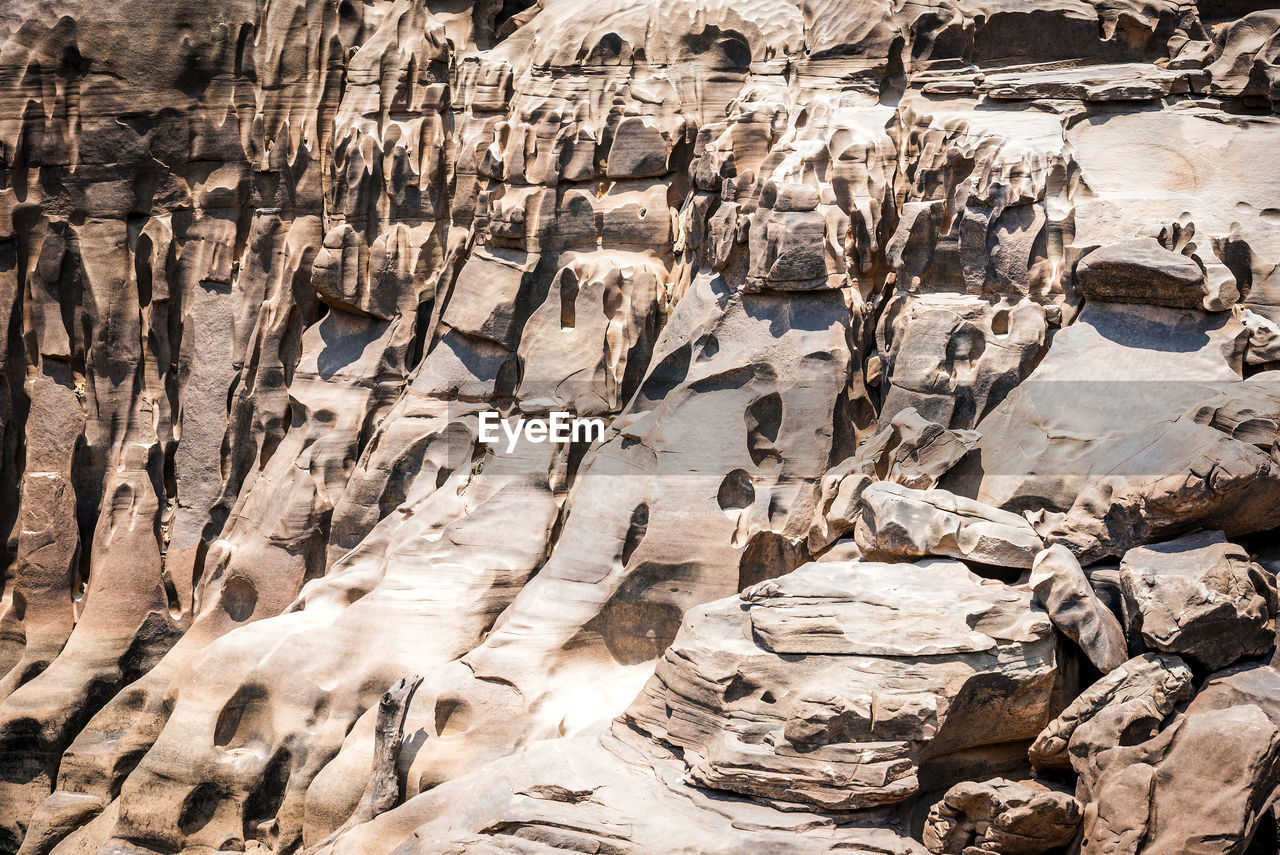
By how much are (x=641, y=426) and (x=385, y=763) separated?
3.58m

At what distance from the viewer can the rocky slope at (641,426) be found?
9227 mm

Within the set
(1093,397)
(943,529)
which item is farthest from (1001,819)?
(1093,397)

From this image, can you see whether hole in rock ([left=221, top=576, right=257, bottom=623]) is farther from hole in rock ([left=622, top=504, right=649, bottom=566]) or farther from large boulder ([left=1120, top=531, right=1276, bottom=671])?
large boulder ([left=1120, top=531, right=1276, bottom=671])

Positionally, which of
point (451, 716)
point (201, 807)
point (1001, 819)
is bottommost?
point (201, 807)

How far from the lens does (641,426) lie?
42.4 ft

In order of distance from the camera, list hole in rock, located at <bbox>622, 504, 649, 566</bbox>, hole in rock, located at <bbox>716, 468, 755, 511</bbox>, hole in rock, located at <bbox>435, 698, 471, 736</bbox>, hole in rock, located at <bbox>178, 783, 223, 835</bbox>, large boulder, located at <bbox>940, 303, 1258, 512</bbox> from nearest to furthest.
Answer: large boulder, located at <bbox>940, 303, 1258, 512</bbox>, hole in rock, located at <bbox>435, 698, 471, 736</bbox>, hole in rock, located at <bbox>716, 468, 755, 511</bbox>, hole in rock, located at <bbox>622, 504, 649, 566</bbox>, hole in rock, located at <bbox>178, 783, 223, 835</bbox>

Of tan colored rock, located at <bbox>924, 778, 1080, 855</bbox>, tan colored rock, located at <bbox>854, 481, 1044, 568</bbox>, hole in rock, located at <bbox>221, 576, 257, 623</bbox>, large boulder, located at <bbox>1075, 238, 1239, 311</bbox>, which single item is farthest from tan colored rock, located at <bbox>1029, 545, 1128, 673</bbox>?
hole in rock, located at <bbox>221, 576, 257, 623</bbox>

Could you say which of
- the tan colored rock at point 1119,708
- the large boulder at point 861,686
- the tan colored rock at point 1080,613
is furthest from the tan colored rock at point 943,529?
the tan colored rock at point 1119,708

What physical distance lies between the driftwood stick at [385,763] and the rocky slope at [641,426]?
0.05 m

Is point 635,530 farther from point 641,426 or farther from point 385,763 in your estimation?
point 385,763

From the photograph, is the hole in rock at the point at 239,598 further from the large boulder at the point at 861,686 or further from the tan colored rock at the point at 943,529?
the tan colored rock at the point at 943,529

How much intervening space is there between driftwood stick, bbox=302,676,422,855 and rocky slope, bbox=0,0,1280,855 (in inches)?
1.8

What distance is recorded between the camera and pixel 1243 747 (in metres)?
8.38

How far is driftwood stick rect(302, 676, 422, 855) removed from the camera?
11492mm
